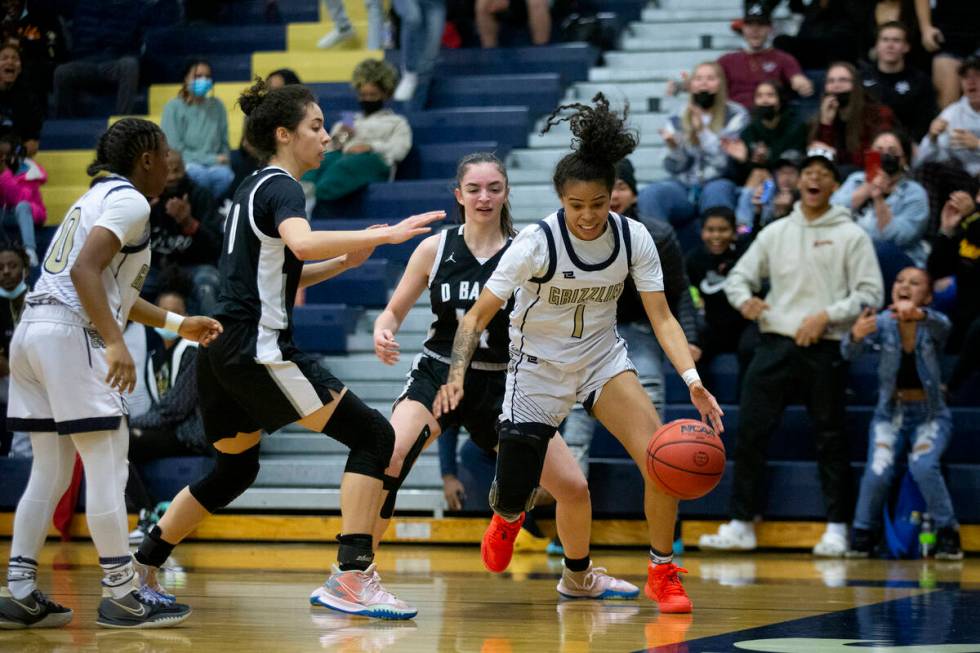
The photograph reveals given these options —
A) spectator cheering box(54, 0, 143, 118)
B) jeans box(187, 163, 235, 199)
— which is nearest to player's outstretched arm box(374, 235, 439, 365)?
jeans box(187, 163, 235, 199)

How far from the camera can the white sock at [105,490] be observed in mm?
5199

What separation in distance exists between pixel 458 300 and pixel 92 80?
873 cm

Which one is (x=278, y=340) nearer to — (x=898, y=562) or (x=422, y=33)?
(x=898, y=562)

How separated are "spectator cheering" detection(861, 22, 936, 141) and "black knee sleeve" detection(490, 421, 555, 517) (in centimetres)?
577

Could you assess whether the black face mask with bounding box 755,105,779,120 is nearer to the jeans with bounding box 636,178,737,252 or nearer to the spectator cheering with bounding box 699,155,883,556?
the jeans with bounding box 636,178,737,252

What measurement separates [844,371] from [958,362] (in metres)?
0.70

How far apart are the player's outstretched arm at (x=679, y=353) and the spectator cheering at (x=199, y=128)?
6907 mm

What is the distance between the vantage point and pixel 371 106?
1167 centimetres

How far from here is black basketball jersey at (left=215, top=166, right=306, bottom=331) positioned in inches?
212

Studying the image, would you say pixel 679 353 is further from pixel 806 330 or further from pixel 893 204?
pixel 893 204

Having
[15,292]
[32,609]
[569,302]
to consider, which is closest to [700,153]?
[15,292]

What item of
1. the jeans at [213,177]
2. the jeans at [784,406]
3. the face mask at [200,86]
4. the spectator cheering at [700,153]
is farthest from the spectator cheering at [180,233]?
the jeans at [784,406]

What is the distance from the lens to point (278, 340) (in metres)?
5.43

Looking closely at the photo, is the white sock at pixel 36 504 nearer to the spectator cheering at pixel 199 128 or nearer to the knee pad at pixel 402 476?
the knee pad at pixel 402 476
